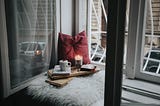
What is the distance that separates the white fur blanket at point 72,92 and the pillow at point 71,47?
37cm

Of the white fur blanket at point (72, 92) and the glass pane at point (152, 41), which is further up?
the glass pane at point (152, 41)

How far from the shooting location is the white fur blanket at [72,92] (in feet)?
4.44

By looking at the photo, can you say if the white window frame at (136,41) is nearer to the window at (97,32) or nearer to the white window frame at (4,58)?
the window at (97,32)

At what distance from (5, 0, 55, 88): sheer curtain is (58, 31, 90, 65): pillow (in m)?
0.12

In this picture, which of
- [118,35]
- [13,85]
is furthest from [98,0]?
[118,35]

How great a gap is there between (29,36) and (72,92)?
0.69m

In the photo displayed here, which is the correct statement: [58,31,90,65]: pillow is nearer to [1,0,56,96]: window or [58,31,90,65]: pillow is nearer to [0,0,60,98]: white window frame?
[1,0,56,96]: window

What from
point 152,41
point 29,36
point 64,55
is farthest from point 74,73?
point 152,41

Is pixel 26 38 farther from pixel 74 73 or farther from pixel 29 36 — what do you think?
pixel 74 73

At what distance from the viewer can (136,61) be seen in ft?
6.03

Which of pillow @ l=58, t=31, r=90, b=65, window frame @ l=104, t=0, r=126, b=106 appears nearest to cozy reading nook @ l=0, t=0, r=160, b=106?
pillow @ l=58, t=31, r=90, b=65

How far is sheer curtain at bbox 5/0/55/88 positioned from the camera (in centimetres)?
156

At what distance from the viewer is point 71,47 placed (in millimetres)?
2039

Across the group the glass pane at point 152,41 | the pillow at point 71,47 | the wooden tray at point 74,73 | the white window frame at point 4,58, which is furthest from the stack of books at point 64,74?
the glass pane at point 152,41
